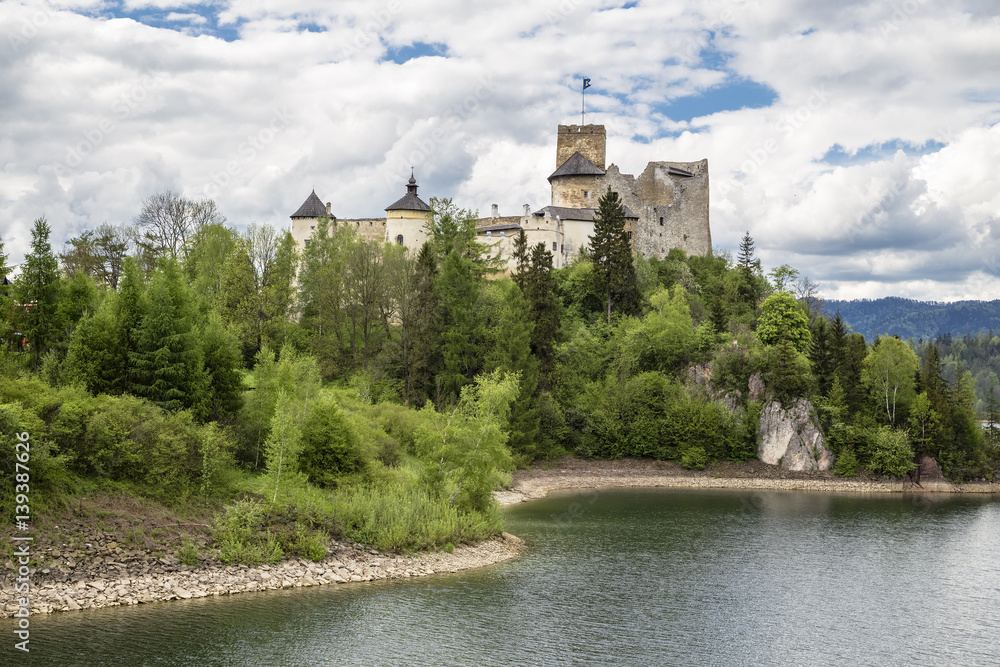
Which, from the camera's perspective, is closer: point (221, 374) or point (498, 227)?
point (221, 374)

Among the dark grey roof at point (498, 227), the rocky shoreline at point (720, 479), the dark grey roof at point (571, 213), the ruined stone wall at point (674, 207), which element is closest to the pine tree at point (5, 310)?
the rocky shoreline at point (720, 479)

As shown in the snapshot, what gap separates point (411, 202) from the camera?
65250 mm

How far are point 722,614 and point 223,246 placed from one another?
138ft

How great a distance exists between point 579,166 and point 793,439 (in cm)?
2853

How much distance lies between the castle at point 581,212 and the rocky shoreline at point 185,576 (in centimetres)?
3797

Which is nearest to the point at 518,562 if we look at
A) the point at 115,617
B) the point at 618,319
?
the point at 115,617

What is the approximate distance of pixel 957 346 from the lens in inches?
7451

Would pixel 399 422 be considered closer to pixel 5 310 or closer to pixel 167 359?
pixel 167 359

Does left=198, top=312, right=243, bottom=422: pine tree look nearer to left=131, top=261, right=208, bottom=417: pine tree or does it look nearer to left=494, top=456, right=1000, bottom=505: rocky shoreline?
left=131, top=261, right=208, bottom=417: pine tree

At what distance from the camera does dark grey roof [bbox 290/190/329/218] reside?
66.5 meters

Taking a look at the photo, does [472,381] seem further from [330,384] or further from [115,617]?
[115,617]

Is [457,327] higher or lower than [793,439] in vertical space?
higher

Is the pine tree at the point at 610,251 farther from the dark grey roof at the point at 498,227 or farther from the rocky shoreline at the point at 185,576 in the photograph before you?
the rocky shoreline at the point at 185,576

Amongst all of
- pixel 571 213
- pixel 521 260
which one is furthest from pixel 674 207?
pixel 521 260
